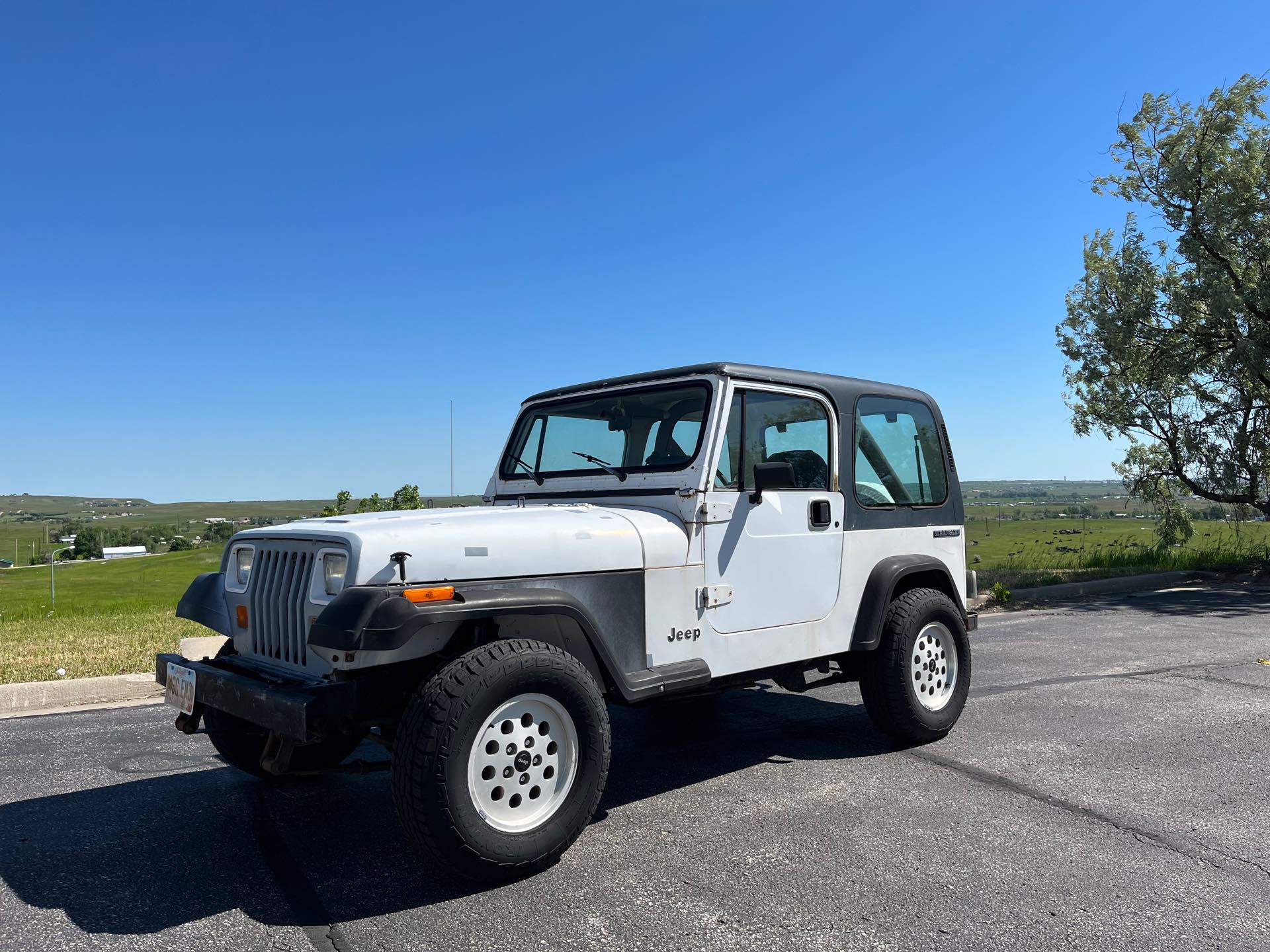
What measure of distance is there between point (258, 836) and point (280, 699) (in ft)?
3.62

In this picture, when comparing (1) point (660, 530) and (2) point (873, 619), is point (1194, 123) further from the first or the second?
(1) point (660, 530)

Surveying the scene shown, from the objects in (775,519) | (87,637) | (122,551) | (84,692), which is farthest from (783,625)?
(122,551)

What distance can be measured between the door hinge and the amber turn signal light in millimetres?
1305

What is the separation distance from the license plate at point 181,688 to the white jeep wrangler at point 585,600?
17 millimetres

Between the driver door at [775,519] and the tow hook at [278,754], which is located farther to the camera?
the driver door at [775,519]

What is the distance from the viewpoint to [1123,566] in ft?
52.7

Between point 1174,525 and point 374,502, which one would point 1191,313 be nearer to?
point 1174,525

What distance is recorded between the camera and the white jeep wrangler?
Result: 3.37 metres

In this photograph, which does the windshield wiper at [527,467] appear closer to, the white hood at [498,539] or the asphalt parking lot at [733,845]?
the white hood at [498,539]

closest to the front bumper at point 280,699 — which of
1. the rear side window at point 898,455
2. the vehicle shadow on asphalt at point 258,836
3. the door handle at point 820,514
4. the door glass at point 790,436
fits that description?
the vehicle shadow on asphalt at point 258,836

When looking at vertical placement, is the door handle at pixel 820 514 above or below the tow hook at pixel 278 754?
above

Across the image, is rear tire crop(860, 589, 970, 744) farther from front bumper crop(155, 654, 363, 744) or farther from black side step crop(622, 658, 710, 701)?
front bumper crop(155, 654, 363, 744)

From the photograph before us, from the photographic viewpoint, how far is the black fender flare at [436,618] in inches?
127

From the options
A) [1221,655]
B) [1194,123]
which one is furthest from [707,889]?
[1194,123]
